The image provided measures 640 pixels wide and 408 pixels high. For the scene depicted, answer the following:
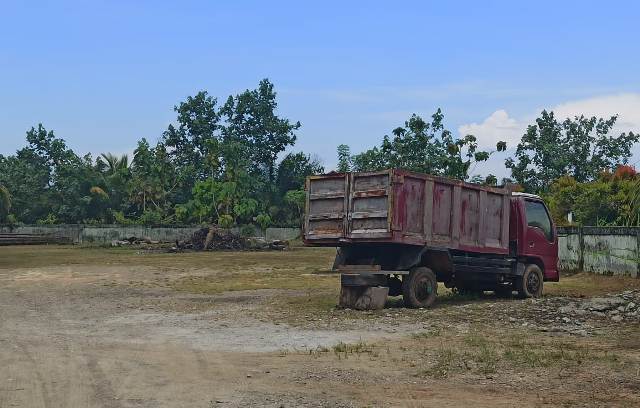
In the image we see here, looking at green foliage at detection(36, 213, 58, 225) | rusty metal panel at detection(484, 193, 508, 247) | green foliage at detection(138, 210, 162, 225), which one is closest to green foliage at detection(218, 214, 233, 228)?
green foliage at detection(138, 210, 162, 225)

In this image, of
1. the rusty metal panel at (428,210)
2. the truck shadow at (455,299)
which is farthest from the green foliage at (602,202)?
the rusty metal panel at (428,210)

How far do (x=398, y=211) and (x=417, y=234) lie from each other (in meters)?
0.76

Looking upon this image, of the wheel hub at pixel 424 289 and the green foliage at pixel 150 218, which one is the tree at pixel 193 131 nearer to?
the green foliage at pixel 150 218

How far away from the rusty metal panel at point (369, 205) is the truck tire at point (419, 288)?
1.30m

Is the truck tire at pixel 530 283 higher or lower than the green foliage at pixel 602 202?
lower

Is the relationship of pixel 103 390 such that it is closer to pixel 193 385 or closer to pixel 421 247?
pixel 193 385

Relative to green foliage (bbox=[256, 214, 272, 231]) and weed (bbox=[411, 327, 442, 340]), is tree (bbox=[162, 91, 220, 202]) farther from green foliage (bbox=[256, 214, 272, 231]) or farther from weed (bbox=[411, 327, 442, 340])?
weed (bbox=[411, 327, 442, 340])

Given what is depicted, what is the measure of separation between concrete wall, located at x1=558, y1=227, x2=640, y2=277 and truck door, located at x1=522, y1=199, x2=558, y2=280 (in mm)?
2774

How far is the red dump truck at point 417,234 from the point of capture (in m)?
14.6

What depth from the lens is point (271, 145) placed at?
7175 cm

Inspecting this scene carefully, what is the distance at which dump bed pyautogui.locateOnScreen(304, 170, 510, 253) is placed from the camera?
14422mm

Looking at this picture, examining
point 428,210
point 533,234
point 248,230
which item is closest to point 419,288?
point 428,210

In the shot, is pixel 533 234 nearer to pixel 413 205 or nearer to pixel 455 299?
pixel 455 299

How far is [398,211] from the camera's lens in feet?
47.1
